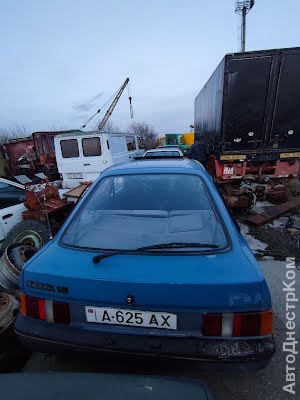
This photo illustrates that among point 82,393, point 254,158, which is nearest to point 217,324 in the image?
point 82,393

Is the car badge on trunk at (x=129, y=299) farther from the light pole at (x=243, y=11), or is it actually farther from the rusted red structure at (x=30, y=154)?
the light pole at (x=243, y=11)

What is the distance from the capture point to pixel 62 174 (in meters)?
8.24

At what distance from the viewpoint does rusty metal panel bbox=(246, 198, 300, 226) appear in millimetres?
5469

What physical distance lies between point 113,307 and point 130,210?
38.9 inches

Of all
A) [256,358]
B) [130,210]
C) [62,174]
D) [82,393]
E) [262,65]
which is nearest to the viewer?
[82,393]

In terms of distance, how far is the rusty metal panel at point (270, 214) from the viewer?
547cm

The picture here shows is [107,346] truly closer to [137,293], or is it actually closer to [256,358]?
[137,293]

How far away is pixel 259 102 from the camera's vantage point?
7.14 meters

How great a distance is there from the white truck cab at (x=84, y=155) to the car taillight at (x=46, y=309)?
20.3 feet

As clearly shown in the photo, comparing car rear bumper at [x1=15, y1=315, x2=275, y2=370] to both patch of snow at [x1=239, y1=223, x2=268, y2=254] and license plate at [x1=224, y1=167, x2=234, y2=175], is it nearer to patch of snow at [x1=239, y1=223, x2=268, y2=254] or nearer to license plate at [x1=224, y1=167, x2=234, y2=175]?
patch of snow at [x1=239, y1=223, x2=268, y2=254]

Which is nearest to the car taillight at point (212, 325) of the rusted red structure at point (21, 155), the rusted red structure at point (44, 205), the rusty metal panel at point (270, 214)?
the rusted red structure at point (44, 205)

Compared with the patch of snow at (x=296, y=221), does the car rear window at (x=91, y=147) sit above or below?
above

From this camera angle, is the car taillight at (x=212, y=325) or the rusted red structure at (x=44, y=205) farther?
the rusted red structure at (x=44, y=205)

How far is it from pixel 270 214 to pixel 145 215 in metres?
4.28
